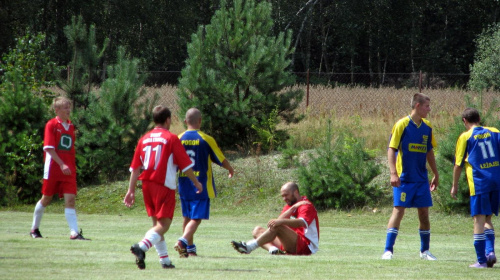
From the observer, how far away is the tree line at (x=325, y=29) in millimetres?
51000

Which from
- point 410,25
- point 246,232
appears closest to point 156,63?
point 410,25

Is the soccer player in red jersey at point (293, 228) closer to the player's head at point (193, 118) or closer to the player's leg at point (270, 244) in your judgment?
the player's leg at point (270, 244)

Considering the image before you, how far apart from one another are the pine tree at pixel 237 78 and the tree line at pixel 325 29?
26760 mm

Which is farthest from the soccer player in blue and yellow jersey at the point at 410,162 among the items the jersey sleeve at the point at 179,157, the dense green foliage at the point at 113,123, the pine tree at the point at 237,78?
the dense green foliage at the point at 113,123

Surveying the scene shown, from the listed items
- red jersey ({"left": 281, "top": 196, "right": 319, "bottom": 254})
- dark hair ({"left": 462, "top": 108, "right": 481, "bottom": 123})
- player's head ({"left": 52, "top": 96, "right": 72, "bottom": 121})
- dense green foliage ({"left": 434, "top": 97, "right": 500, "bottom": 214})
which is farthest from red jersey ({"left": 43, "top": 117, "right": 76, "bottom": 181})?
dense green foliage ({"left": 434, "top": 97, "right": 500, "bottom": 214})

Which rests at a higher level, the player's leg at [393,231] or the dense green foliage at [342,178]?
the player's leg at [393,231]

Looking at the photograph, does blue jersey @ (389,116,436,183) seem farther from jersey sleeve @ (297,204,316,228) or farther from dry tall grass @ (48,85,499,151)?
dry tall grass @ (48,85,499,151)

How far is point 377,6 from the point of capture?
57.5m

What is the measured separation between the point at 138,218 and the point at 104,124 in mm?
4436

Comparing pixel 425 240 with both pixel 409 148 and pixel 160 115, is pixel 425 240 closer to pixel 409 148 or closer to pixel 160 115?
pixel 409 148

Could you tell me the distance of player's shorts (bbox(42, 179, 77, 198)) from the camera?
10.6m

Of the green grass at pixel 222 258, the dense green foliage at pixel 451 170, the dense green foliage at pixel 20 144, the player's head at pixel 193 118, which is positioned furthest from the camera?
the dense green foliage at pixel 20 144

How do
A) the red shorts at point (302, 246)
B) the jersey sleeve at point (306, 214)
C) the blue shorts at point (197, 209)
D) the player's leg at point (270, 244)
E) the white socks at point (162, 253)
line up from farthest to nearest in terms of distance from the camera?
the player's leg at point (270, 244) < the red shorts at point (302, 246) < the jersey sleeve at point (306, 214) < the blue shorts at point (197, 209) < the white socks at point (162, 253)

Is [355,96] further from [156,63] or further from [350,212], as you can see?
[156,63]
